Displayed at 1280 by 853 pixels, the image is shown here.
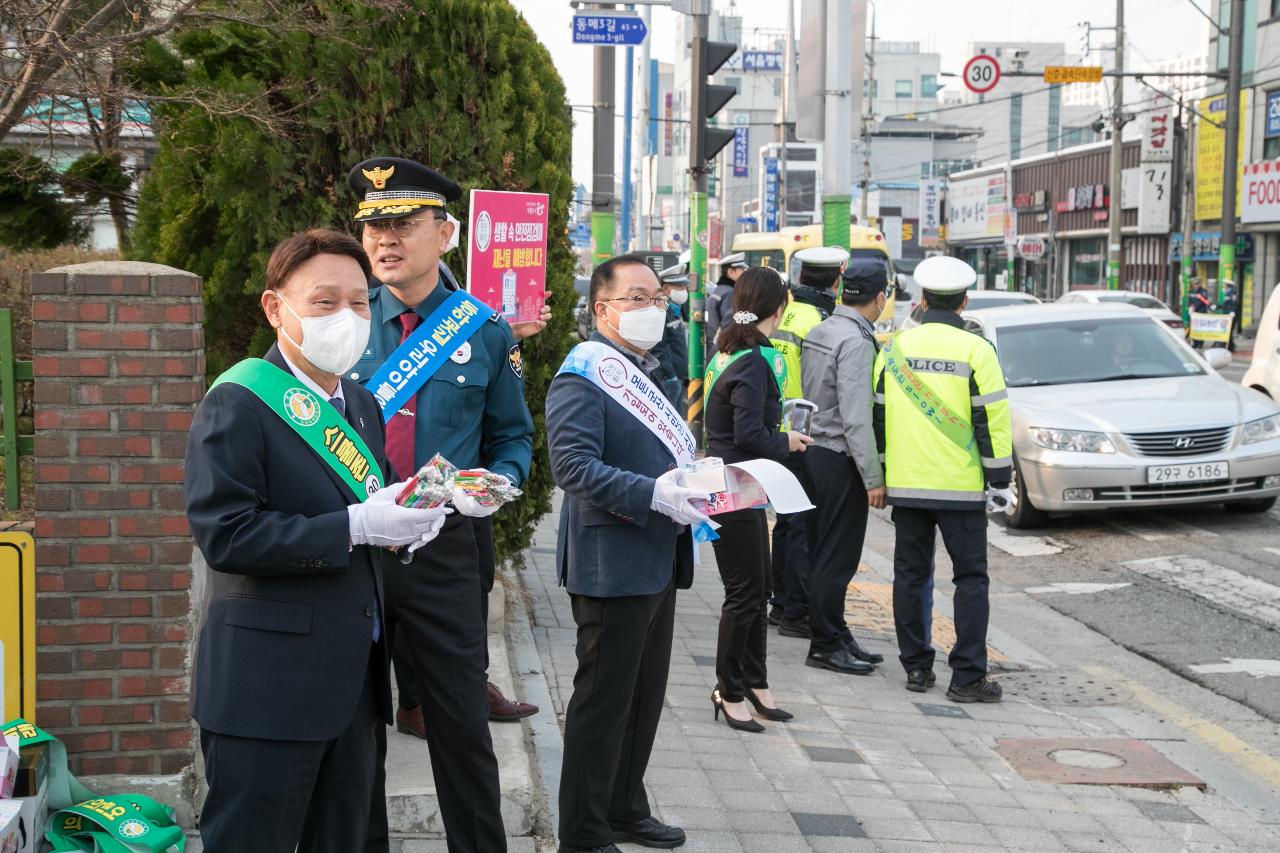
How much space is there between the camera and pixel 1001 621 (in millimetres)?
8664

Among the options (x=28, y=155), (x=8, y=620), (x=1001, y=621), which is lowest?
(x=1001, y=621)

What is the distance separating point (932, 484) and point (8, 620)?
13.5 feet

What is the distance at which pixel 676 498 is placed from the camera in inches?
159

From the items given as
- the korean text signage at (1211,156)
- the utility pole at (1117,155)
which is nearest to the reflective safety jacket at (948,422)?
the utility pole at (1117,155)

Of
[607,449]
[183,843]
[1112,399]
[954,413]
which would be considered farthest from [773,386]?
[1112,399]

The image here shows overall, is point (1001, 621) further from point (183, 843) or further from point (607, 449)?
point (183, 843)

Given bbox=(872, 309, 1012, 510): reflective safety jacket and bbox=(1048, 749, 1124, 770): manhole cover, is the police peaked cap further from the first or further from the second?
bbox=(1048, 749, 1124, 770): manhole cover

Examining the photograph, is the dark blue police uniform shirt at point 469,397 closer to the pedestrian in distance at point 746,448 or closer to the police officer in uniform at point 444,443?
the police officer in uniform at point 444,443

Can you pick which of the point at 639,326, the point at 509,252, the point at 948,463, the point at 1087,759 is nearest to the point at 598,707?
the point at 639,326

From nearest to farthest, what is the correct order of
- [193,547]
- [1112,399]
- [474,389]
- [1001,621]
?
[474,389], [193,547], [1001,621], [1112,399]

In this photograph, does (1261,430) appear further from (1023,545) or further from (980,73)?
(980,73)

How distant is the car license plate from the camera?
10.4 meters

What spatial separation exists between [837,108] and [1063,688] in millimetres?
7477

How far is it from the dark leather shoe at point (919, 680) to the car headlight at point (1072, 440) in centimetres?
416
